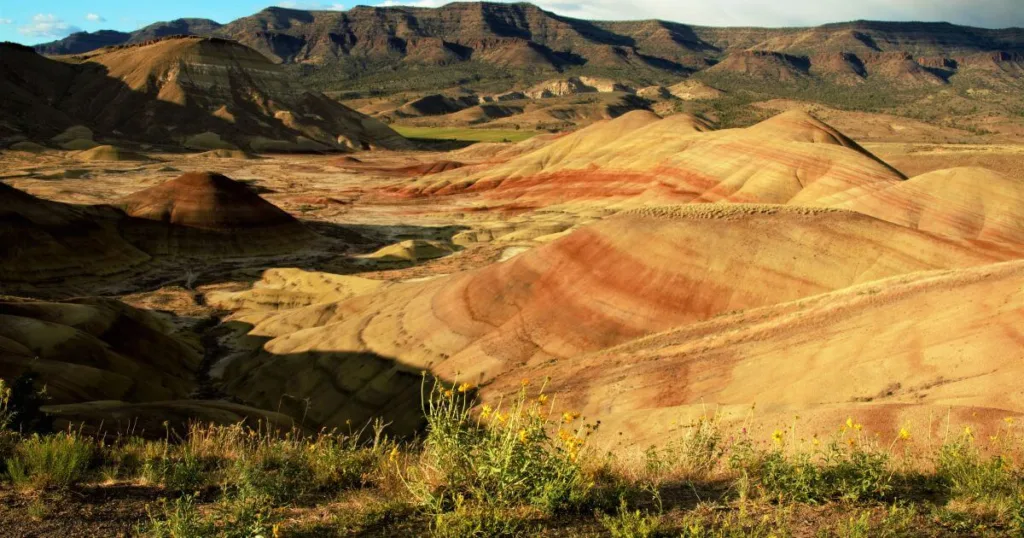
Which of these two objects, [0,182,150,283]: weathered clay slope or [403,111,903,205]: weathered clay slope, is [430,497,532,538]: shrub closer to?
[0,182,150,283]: weathered clay slope

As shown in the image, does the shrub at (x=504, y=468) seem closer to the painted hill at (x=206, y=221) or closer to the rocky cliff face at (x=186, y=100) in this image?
the painted hill at (x=206, y=221)

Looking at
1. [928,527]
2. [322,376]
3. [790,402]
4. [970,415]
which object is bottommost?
[322,376]

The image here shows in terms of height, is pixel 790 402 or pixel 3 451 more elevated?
pixel 3 451

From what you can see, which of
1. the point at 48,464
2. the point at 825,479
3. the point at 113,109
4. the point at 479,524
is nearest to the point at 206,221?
the point at 48,464

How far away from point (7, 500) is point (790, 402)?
11.2 meters

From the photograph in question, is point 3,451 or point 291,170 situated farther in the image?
point 291,170

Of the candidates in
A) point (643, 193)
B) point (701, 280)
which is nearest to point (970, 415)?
point (701, 280)

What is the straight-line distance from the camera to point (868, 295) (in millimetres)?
16703

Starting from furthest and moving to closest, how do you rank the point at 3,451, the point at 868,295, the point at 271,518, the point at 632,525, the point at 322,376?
1. the point at 322,376
2. the point at 868,295
3. the point at 3,451
4. the point at 271,518
5. the point at 632,525

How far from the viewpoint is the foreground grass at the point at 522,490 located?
5.32 metres

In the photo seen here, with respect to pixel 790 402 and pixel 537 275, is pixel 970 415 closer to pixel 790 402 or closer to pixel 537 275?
pixel 790 402

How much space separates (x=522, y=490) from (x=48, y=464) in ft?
14.0

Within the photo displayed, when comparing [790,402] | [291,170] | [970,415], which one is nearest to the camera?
[970,415]

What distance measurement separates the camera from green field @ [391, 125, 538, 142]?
14250cm
